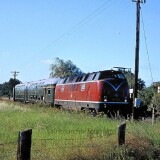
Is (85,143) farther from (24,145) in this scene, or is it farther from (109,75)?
(109,75)

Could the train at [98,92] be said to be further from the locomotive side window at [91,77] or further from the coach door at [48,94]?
the coach door at [48,94]

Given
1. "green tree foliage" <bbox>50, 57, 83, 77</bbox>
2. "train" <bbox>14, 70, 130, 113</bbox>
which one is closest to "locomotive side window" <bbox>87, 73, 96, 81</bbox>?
"train" <bbox>14, 70, 130, 113</bbox>

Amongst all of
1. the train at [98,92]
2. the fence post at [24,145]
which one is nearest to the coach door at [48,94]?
the train at [98,92]

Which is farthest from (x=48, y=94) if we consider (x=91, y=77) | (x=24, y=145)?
(x=24, y=145)

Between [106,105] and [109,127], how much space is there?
1031 cm

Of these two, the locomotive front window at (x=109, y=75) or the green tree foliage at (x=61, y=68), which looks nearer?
the locomotive front window at (x=109, y=75)

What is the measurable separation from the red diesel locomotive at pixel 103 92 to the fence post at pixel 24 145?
17.0 metres

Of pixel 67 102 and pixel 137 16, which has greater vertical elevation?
pixel 137 16

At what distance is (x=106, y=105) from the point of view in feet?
84.5

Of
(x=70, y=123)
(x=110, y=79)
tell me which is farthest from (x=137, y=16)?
(x=70, y=123)

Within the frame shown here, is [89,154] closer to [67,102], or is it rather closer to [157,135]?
[157,135]

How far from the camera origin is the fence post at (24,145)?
8.50 metres

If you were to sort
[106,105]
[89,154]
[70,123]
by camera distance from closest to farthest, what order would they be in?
1. [89,154]
2. [70,123]
3. [106,105]

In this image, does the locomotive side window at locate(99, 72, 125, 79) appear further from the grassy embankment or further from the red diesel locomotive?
the grassy embankment
